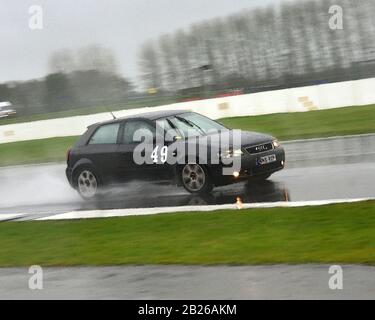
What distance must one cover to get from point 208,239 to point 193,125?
13.5 feet

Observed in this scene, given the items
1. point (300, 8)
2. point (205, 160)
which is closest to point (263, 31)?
point (300, 8)

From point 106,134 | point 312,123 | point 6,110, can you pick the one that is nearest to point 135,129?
point 106,134

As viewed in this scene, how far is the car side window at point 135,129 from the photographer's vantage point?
1165cm

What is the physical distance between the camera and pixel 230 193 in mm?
11258

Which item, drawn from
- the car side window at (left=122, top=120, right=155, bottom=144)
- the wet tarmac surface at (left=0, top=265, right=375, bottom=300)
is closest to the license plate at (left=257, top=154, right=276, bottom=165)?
the car side window at (left=122, top=120, right=155, bottom=144)

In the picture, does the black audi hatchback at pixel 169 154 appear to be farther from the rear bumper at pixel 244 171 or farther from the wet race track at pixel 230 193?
the wet race track at pixel 230 193

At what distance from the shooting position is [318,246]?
22.4 ft

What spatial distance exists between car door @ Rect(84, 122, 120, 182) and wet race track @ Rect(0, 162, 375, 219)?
400 millimetres

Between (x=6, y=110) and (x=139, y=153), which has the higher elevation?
(x=6, y=110)

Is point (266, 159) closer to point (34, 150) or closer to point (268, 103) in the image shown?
point (268, 103)

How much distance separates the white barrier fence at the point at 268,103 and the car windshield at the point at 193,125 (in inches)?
527

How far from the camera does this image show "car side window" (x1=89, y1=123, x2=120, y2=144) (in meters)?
12.2
